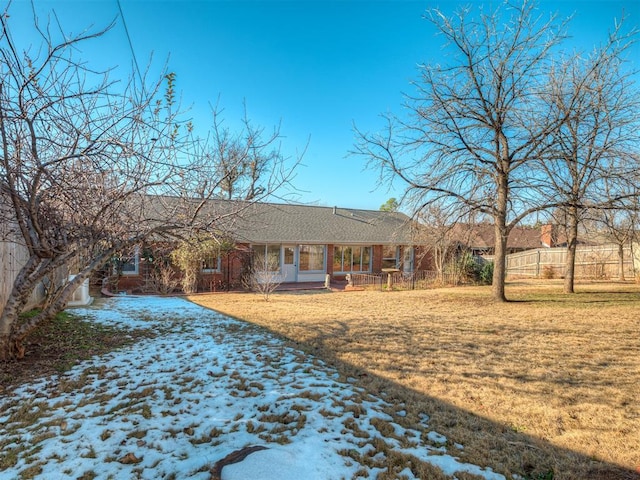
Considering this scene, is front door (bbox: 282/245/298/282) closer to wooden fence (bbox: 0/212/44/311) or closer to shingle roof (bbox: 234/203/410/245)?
shingle roof (bbox: 234/203/410/245)

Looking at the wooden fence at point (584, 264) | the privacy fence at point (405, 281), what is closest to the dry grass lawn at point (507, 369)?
the privacy fence at point (405, 281)

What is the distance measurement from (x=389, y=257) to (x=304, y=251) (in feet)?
19.1

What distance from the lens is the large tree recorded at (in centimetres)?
370

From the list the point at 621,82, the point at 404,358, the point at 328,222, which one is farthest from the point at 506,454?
the point at 328,222

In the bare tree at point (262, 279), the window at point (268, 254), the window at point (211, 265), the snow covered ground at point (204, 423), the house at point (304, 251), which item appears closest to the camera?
the snow covered ground at point (204, 423)

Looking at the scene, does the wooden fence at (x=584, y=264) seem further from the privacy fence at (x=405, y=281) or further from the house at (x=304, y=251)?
the house at (x=304, y=251)

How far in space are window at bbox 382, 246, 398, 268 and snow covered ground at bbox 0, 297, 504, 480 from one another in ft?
56.2

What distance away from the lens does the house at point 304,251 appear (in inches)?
632

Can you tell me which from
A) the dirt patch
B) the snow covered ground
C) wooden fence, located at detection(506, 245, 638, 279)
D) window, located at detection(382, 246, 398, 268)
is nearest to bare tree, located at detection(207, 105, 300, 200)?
the snow covered ground

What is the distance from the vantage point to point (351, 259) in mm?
21406

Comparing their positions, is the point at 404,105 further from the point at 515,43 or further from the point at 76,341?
the point at 76,341

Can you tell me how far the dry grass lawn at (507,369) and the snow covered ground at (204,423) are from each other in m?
0.48

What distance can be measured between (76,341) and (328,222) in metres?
17.2

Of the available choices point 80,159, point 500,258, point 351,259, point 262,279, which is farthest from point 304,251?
point 80,159
